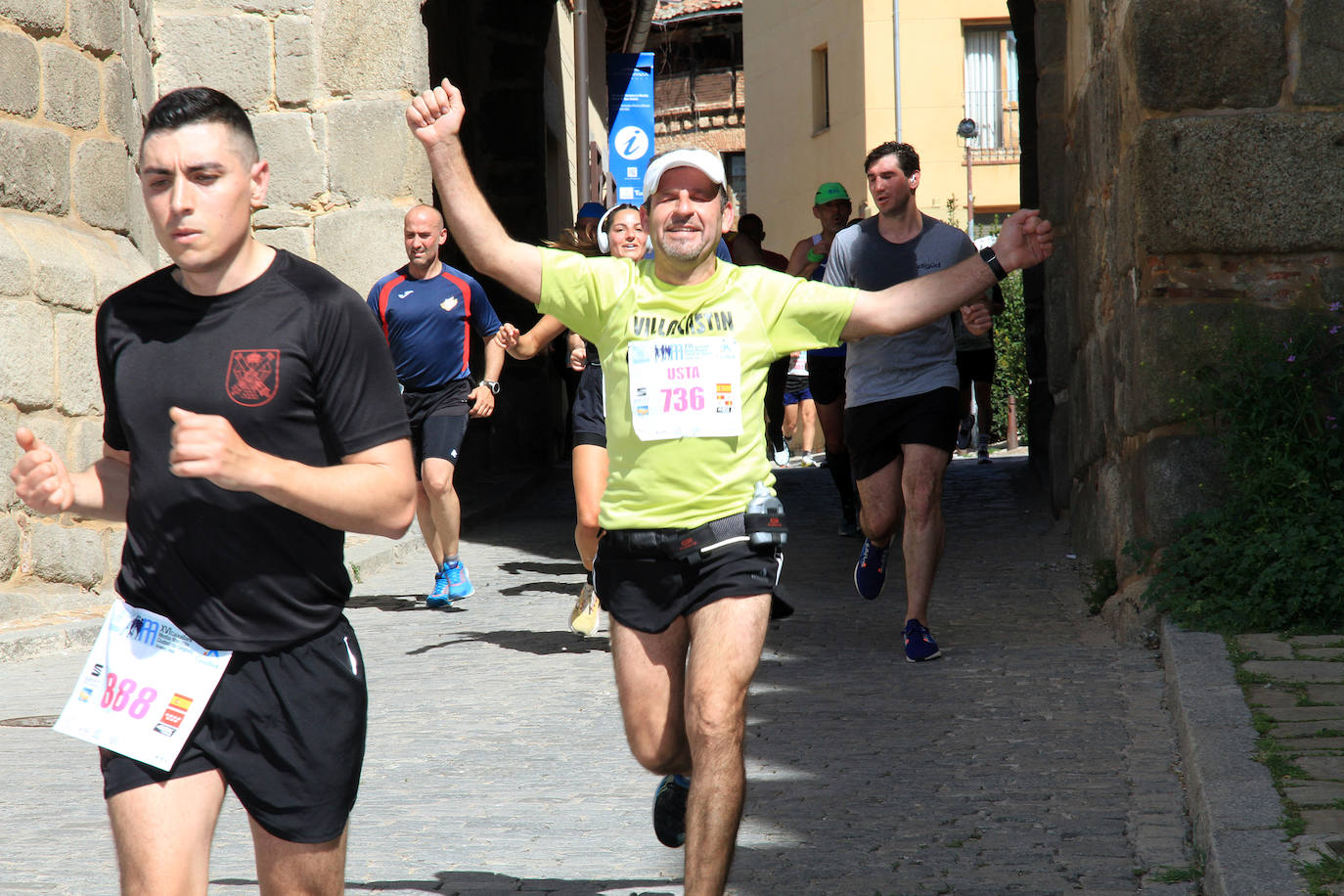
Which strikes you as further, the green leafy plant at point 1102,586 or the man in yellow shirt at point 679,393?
the green leafy plant at point 1102,586

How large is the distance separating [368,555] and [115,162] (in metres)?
2.70

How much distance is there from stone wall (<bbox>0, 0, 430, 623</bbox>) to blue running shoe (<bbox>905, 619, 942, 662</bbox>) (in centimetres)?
418

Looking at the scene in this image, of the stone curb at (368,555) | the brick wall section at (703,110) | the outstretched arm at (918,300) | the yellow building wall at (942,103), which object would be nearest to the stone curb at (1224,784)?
the outstretched arm at (918,300)

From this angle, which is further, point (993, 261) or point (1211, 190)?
point (1211, 190)

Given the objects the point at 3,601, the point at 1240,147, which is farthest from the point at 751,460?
the point at 3,601

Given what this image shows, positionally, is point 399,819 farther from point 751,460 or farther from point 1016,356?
point 1016,356

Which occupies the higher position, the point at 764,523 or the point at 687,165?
the point at 687,165

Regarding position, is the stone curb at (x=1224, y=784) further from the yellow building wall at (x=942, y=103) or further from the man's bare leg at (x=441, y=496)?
the yellow building wall at (x=942, y=103)

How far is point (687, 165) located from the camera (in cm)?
411

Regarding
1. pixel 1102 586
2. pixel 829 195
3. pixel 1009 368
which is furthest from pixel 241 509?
pixel 1009 368

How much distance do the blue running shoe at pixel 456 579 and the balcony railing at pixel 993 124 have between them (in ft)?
92.7

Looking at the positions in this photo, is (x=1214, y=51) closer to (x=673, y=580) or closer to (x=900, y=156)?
(x=900, y=156)

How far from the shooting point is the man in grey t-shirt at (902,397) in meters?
6.79

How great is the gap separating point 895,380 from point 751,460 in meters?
2.96
